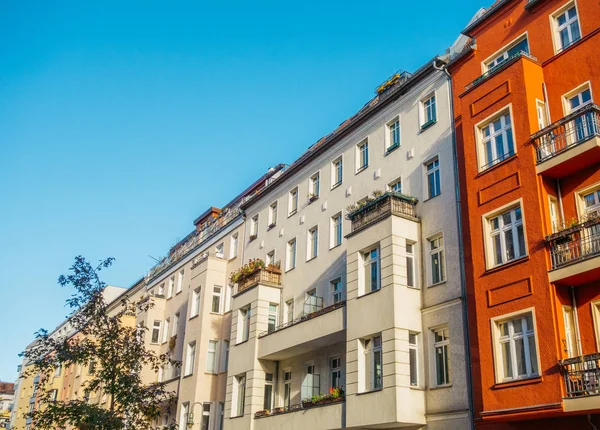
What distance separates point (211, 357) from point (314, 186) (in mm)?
11573

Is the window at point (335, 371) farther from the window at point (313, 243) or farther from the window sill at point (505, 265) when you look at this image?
the window sill at point (505, 265)

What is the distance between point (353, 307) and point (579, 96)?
1083 cm

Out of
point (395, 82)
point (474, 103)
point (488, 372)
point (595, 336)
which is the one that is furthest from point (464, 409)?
point (395, 82)

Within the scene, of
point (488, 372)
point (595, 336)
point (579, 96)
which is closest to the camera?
point (595, 336)

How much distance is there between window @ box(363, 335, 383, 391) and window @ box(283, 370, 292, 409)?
7427mm

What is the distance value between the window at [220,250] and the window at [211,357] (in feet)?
19.5

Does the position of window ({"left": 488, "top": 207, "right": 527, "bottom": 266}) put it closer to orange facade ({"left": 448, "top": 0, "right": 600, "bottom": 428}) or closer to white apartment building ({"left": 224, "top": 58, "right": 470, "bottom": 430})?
orange facade ({"left": 448, "top": 0, "right": 600, "bottom": 428})

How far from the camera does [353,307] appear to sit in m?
25.2

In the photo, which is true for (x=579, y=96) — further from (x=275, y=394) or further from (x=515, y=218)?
(x=275, y=394)

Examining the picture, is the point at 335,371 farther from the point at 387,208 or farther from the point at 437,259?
the point at 387,208

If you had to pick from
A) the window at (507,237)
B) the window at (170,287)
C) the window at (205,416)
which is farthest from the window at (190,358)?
the window at (507,237)

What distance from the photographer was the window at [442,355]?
73.4 feet

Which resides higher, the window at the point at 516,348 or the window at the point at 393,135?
the window at the point at 393,135

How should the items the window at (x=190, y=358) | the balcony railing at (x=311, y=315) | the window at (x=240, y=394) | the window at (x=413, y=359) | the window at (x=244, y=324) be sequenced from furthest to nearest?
the window at (x=190, y=358), the window at (x=244, y=324), the window at (x=240, y=394), the balcony railing at (x=311, y=315), the window at (x=413, y=359)
